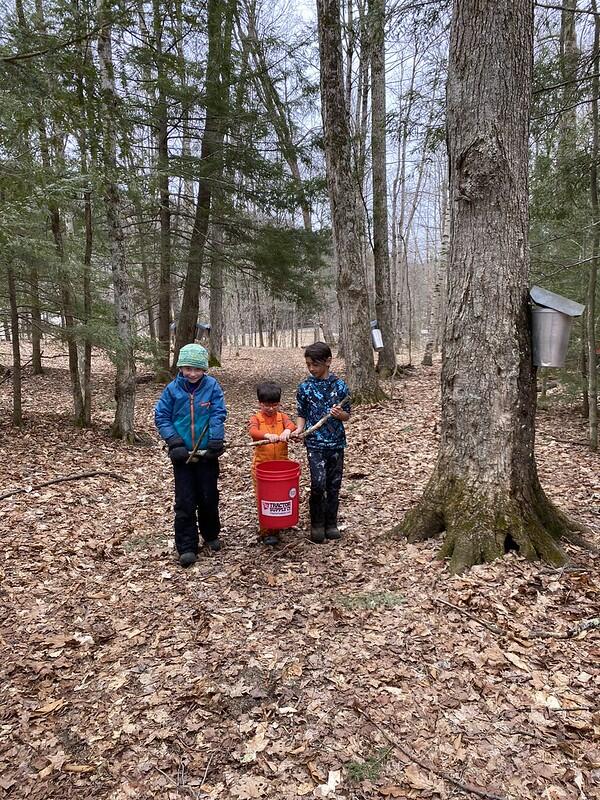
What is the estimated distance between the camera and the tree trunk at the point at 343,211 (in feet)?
29.1

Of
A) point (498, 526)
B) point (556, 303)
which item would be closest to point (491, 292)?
point (556, 303)

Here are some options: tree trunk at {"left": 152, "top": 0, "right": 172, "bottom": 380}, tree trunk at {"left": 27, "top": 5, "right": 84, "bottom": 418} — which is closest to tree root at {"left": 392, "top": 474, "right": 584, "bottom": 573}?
tree trunk at {"left": 27, "top": 5, "right": 84, "bottom": 418}

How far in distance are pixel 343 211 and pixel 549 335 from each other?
22.0 feet

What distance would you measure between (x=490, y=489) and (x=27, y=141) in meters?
5.82

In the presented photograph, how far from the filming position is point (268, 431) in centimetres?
471

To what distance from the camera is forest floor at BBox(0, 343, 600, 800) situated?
7.80 ft

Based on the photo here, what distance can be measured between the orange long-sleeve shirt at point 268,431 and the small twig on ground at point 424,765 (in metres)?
2.47

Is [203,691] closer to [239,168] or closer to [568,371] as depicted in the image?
[568,371]

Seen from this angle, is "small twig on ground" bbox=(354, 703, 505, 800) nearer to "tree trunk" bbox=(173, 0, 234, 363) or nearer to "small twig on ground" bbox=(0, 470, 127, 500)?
"small twig on ground" bbox=(0, 470, 127, 500)

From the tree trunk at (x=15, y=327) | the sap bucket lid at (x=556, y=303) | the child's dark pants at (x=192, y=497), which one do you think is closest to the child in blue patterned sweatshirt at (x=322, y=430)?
the child's dark pants at (x=192, y=497)

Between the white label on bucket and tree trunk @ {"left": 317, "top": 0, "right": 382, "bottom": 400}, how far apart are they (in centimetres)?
579

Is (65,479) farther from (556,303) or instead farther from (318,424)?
(556,303)

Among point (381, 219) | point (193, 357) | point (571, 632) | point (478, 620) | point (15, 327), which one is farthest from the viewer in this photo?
point (381, 219)

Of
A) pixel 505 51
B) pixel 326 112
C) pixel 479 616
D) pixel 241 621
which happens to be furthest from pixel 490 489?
pixel 326 112
